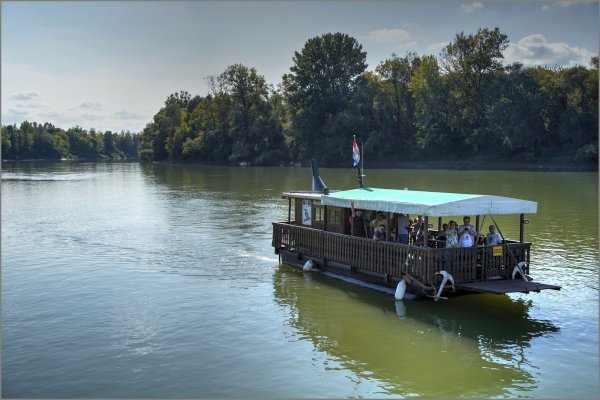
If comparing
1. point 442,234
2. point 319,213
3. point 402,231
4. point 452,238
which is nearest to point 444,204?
point 452,238

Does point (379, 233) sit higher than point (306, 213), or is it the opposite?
point (306, 213)

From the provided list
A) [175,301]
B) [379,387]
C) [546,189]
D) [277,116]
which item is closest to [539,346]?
[379,387]

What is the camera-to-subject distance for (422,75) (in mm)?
103125

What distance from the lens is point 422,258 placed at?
17.2 metres

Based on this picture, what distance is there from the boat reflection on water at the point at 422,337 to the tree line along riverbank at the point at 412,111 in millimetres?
73735

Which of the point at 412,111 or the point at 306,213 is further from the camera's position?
the point at 412,111

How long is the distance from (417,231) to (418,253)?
2861 millimetres

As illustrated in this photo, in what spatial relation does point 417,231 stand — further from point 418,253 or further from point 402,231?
point 418,253

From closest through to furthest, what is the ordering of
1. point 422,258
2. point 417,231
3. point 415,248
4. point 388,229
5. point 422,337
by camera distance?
point 422,337 → point 422,258 → point 415,248 → point 388,229 → point 417,231

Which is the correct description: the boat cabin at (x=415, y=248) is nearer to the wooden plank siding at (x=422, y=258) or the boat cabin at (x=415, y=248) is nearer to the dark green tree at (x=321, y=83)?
the wooden plank siding at (x=422, y=258)

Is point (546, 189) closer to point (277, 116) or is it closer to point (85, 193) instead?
point (85, 193)

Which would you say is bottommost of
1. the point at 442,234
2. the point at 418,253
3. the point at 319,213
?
the point at 418,253

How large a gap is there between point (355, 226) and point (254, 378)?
28.7 ft

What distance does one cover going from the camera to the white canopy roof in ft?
55.6
